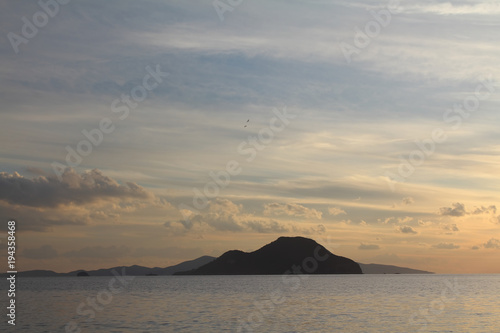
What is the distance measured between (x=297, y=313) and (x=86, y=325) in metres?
37.3

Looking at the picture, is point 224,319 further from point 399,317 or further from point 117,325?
point 399,317

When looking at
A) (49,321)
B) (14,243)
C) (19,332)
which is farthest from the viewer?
(49,321)

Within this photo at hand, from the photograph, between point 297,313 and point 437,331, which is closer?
point 437,331

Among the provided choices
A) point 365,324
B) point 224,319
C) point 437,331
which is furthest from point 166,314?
point 437,331

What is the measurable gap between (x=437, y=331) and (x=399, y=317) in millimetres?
17888

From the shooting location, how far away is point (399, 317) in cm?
8962

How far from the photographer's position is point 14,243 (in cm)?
6462

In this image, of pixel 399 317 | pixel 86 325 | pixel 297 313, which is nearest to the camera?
pixel 86 325

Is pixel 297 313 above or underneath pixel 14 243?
underneath

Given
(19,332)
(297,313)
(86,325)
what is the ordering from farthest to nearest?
(297,313) < (86,325) < (19,332)

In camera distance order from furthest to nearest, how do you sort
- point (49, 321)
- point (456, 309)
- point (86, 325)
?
point (456, 309)
point (49, 321)
point (86, 325)

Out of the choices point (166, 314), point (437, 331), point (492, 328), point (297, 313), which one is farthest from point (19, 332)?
point (492, 328)

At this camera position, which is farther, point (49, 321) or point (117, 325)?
point (49, 321)

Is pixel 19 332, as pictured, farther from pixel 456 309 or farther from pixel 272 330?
pixel 456 309
